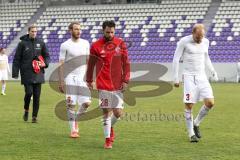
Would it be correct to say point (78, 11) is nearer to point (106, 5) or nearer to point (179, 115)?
point (106, 5)

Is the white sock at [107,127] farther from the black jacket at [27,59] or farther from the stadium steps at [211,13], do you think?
the stadium steps at [211,13]

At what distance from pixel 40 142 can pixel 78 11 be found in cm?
3196

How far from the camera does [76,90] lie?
392 inches

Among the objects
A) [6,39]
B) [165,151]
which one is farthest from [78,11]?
[165,151]

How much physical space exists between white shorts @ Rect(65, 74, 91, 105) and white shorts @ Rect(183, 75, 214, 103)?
1867mm

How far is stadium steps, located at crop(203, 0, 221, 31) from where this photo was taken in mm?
36062

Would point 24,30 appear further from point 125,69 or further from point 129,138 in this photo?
point 125,69

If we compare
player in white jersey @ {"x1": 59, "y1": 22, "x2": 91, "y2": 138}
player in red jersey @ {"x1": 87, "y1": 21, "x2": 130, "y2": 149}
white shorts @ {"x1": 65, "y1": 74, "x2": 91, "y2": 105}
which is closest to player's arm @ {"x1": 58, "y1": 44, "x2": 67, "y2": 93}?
player in white jersey @ {"x1": 59, "y1": 22, "x2": 91, "y2": 138}

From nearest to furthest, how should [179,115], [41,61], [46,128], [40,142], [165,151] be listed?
[165,151] < [40,142] < [46,128] < [41,61] < [179,115]

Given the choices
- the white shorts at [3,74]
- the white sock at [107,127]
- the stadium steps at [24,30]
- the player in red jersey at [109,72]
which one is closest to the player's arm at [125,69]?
the player in red jersey at [109,72]

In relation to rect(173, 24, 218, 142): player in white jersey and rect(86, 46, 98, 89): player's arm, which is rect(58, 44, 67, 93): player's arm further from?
rect(173, 24, 218, 142): player in white jersey

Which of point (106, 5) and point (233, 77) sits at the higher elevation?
point (106, 5)

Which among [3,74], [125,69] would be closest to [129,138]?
[125,69]

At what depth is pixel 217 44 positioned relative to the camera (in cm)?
3438
